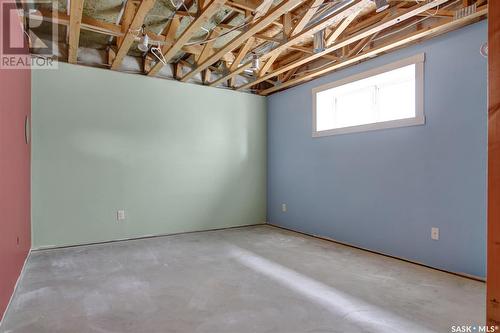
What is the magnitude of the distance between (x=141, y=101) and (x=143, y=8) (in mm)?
1816

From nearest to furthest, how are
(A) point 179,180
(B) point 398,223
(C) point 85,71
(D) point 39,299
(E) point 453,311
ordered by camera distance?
(E) point 453,311 < (D) point 39,299 < (B) point 398,223 < (C) point 85,71 < (A) point 179,180

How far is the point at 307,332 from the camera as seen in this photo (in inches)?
68.6

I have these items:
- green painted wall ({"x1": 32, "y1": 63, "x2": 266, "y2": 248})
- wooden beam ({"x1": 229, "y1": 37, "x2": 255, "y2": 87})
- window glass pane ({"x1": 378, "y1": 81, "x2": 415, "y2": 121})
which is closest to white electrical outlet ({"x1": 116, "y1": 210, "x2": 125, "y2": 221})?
green painted wall ({"x1": 32, "y1": 63, "x2": 266, "y2": 248})

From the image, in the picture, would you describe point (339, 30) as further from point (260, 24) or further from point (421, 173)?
point (421, 173)

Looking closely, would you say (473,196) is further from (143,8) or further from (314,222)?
(143,8)

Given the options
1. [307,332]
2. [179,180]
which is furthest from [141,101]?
[307,332]

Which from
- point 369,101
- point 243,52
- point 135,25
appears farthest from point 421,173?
point 135,25

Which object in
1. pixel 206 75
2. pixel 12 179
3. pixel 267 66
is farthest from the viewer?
pixel 206 75

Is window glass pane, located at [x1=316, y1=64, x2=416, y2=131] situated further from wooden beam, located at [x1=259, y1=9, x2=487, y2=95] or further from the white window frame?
wooden beam, located at [x1=259, y1=9, x2=487, y2=95]

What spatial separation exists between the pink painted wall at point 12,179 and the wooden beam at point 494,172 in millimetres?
2348

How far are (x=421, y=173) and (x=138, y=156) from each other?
137 inches

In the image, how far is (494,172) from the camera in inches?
23.0

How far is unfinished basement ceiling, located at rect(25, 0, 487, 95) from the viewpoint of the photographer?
8.27 feet

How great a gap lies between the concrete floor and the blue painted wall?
29cm
